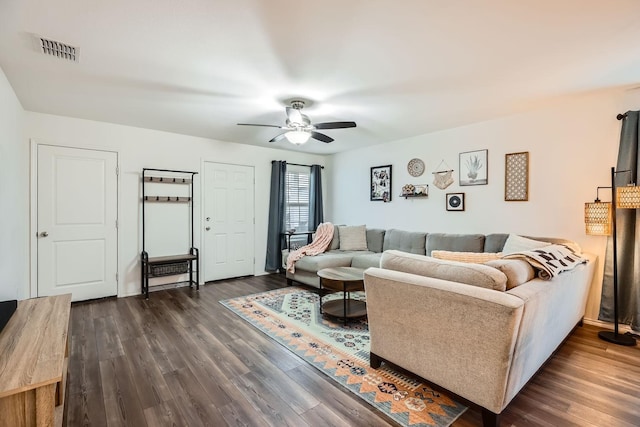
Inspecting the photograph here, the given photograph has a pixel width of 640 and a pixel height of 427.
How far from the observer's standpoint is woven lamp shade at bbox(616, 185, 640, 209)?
2654mm

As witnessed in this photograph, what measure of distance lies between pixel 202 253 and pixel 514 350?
4464 mm

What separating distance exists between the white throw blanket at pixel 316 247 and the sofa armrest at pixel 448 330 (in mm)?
2506

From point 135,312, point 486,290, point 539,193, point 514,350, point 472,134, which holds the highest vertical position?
point 472,134

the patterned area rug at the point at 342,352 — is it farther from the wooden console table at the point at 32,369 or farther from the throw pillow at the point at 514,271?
the wooden console table at the point at 32,369

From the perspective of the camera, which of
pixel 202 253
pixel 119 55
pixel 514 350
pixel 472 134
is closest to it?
pixel 514 350

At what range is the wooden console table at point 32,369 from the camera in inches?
50.8

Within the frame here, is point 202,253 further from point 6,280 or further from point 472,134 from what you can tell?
point 472,134

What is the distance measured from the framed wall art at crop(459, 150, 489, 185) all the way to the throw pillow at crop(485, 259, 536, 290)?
241 centimetres

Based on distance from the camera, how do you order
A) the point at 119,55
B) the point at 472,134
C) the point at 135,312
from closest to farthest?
the point at 119,55 → the point at 135,312 → the point at 472,134

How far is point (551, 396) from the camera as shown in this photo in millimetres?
2006

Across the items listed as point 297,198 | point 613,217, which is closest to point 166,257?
point 297,198

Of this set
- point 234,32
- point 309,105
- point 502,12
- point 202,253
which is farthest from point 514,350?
point 202,253

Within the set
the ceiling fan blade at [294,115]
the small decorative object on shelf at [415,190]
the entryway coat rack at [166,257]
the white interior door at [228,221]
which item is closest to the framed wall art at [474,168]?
the small decorative object on shelf at [415,190]

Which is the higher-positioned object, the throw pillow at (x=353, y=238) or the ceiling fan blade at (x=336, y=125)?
the ceiling fan blade at (x=336, y=125)
